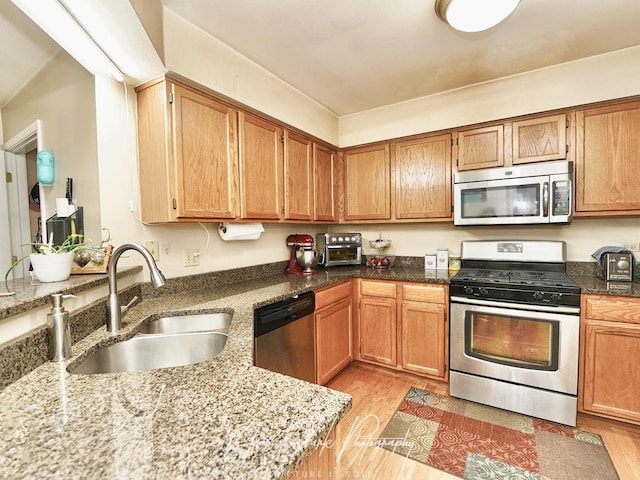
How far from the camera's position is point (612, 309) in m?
1.78

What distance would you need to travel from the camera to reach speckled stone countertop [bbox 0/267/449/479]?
18.8 inches

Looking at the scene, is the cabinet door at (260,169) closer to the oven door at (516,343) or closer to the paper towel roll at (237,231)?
the paper towel roll at (237,231)

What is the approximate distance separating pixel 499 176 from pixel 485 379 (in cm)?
151

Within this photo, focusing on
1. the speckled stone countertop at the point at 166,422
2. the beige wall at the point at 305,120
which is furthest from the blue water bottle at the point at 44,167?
the speckled stone countertop at the point at 166,422

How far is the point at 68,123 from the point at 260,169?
1.19 meters

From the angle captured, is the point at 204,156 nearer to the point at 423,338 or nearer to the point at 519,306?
the point at 423,338

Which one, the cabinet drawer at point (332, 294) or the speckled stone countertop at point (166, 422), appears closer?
the speckled stone countertop at point (166, 422)

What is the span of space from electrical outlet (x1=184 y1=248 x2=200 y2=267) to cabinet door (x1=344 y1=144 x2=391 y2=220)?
1.54 meters

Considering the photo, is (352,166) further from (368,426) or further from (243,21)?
(368,426)

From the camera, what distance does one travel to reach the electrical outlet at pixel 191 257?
2.01 metres

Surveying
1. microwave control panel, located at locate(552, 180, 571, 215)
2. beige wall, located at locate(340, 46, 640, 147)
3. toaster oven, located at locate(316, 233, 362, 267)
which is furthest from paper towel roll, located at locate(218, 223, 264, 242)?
microwave control panel, located at locate(552, 180, 571, 215)

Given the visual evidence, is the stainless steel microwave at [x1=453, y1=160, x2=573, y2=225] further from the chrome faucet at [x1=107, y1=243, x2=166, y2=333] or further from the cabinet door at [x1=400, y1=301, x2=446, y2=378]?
the chrome faucet at [x1=107, y1=243, x2=166, y2=333]

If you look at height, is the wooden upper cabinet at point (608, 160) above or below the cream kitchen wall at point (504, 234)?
above

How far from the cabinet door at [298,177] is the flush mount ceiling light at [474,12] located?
4.29ft
